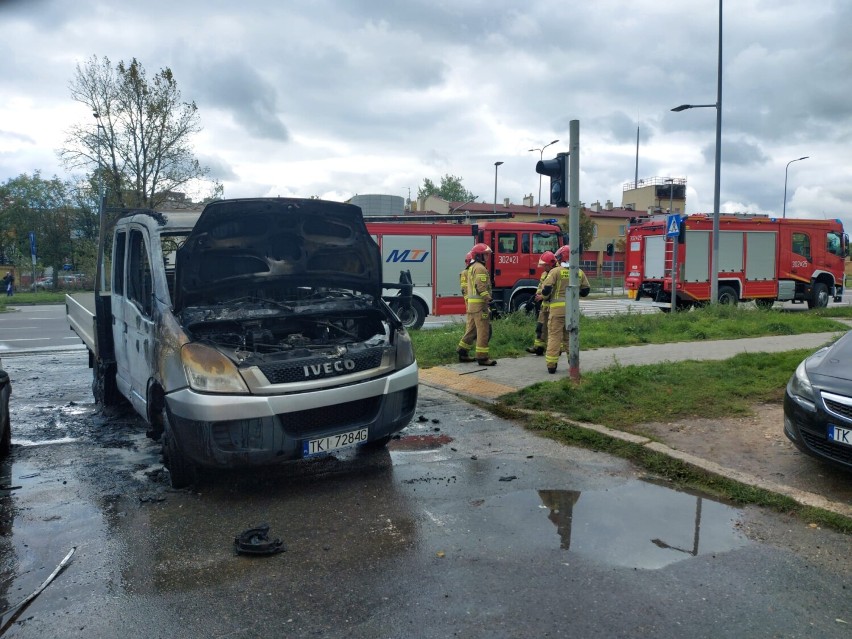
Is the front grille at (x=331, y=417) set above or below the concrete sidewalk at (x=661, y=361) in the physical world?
above

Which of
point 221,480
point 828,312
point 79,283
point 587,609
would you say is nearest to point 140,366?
point 221,480

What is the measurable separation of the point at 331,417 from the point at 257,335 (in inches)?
35.3

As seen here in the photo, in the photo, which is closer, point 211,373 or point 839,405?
point 211,373

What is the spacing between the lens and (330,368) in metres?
5.01

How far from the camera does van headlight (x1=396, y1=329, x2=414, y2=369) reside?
5.57 m

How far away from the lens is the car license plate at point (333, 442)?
16.0 feet

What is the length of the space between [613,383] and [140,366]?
4.96m

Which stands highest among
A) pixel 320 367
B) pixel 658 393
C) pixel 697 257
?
pixel 697 257

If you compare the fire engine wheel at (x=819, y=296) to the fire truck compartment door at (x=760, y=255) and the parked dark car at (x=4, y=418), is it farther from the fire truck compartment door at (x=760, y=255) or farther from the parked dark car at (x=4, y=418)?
the parked dark car at (x=4, y=418)

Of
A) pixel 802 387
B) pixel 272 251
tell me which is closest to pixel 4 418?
pixel 272 251

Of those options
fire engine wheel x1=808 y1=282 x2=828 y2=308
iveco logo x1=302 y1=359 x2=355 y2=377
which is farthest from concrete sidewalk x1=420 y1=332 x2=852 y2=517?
fire engine wheel x1=808 y1=282 x2=828 y2=308

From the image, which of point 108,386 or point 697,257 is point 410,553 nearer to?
point 108,386

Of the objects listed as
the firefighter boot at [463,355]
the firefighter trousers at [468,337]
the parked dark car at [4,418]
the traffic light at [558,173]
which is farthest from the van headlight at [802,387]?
the parked dark car at [4,418]

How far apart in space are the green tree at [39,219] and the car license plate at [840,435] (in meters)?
53.2
